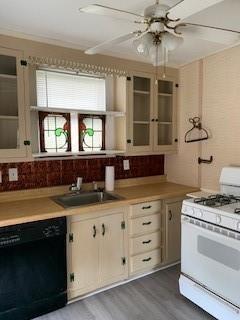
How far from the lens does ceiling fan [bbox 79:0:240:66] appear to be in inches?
47.8

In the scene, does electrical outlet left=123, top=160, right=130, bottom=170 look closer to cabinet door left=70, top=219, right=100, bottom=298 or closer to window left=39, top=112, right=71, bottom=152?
window left=39, top=112, right=71, bottom=152

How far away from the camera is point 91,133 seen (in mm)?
2861

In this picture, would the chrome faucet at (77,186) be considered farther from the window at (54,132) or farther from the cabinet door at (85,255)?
the cabinet door at (85,255)

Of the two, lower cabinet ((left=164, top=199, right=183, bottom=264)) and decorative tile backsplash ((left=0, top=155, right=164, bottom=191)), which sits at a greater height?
decorative tile backsplash ((left=0, top=155, right=164, bottom=191))

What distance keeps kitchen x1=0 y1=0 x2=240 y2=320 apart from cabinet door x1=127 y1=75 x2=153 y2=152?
13 mm

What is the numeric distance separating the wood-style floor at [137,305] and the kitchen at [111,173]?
0.01 m

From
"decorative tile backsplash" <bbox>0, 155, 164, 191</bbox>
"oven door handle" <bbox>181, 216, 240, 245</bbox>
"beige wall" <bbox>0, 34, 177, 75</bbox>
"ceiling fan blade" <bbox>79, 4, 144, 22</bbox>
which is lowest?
"oven door handle" <bbox>181, 216, 240, 245</bbox>

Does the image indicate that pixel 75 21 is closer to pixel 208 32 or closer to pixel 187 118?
pixel 208 32

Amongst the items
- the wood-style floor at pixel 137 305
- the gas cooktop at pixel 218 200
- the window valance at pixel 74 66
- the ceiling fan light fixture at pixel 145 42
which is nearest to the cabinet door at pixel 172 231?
the wood-style floor at pixel 137 305

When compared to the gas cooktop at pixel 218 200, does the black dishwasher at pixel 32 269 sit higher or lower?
lower

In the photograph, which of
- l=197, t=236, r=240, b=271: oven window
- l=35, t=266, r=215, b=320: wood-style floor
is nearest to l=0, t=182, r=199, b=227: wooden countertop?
l=197, t=236, r=240, b=271: oven window

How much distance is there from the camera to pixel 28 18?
6.16ft

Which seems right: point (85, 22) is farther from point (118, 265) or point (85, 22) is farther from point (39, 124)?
point (118, 265)

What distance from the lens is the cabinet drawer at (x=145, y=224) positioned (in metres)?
2.52
